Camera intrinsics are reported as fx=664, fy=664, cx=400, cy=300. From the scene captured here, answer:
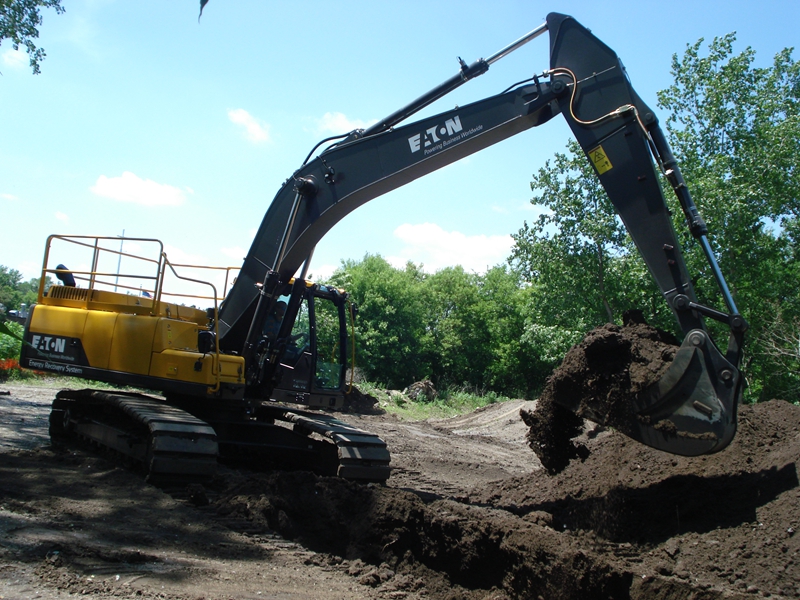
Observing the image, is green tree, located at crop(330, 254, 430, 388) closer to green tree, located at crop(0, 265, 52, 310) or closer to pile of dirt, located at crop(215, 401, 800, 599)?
pile of dirt, located at crop(215, 401, 800, 599)

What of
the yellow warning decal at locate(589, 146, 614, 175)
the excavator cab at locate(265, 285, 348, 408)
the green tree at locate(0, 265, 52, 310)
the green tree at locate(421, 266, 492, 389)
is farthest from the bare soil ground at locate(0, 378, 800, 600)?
the green tree at locate(421, 266, 492, 389)

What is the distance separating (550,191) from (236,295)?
710 inches

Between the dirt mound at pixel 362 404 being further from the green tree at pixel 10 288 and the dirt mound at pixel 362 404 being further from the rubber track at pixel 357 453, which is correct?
the green tree at pixel 10 288

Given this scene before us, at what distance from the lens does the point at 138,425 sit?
7.46m

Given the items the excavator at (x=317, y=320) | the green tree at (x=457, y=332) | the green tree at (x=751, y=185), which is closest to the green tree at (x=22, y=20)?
the excavator at (x=317, y=320)

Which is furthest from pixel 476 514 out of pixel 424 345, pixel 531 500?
pixel 424 345

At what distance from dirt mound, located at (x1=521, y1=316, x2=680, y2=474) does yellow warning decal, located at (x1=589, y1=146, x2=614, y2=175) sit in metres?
1.48

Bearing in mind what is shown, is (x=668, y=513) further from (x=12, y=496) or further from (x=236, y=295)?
(x=12, y=496)

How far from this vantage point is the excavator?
5.64 meters

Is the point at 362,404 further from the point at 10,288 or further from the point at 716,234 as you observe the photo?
the point at 10,288

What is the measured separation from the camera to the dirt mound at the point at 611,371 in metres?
5.78

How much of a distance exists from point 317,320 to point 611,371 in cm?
421

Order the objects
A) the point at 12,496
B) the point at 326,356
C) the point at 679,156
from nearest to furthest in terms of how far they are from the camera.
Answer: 1. the point at 12,496
2. the point at 326,356
3. the point at 679,156

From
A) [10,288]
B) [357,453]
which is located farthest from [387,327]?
[10,288]
